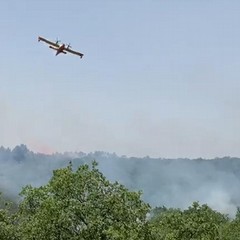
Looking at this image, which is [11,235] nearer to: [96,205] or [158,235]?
[96,205]

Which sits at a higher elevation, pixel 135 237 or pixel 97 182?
pixel 97 182

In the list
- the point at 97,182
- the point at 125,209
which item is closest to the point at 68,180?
the point at 97,182

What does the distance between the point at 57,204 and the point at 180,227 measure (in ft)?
50.4

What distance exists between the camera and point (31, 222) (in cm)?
3834

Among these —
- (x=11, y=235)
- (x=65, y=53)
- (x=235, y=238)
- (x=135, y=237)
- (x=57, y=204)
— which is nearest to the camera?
(x=135, y=237)

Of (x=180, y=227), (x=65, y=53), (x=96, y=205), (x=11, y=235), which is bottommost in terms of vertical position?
(x=11, y=235)

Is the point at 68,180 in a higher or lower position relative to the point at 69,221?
higher

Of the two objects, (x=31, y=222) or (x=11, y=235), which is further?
(x=11, y=235)

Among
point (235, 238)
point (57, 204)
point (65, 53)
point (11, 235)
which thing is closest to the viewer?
point (57, 204)

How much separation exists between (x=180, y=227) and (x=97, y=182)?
502 inches

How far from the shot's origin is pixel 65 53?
128 feet

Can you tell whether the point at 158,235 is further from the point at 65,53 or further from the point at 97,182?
the point at 65,53

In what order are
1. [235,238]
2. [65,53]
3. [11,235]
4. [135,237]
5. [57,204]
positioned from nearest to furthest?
[135,237] < [57,204] < [65,53] < [11,235] < [235,238]

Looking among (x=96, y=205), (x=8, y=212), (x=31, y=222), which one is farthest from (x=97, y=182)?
(x=8, y=212)
